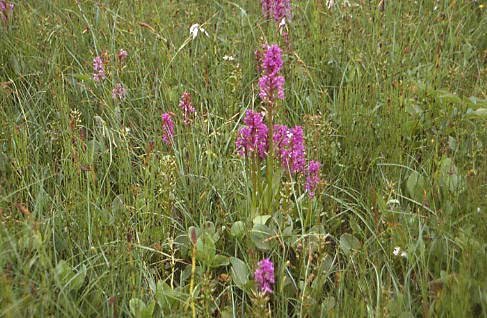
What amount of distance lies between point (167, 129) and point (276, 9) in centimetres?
111

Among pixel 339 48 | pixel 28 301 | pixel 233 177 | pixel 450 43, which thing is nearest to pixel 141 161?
pixel 233 177

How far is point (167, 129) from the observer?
241 centimetres

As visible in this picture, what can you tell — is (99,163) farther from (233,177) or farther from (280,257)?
(280,257)

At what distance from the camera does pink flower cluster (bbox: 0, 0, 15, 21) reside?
10.5 feet

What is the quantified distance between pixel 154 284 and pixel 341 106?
1.22 metres

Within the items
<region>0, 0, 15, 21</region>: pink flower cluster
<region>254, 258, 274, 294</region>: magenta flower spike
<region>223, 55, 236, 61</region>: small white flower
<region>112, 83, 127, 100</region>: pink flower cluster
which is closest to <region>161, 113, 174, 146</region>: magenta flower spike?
<region>112, 83, 127, 100</region>: pink flower cluster

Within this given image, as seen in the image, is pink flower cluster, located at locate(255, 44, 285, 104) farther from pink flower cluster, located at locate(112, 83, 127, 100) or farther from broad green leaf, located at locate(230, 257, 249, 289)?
pink flower cluster, located at locate(112, 83, 127, 100)

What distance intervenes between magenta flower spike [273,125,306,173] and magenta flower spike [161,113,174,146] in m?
0.43

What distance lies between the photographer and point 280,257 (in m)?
1.95

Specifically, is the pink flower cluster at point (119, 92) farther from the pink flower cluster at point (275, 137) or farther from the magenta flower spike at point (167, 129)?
the pink flower cluster at point (275, 137)

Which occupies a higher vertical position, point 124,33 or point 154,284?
point 124,33

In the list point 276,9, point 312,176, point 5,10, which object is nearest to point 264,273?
point 312,176

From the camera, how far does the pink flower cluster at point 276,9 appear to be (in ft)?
10.5

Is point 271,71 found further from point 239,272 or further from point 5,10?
point 5,10
